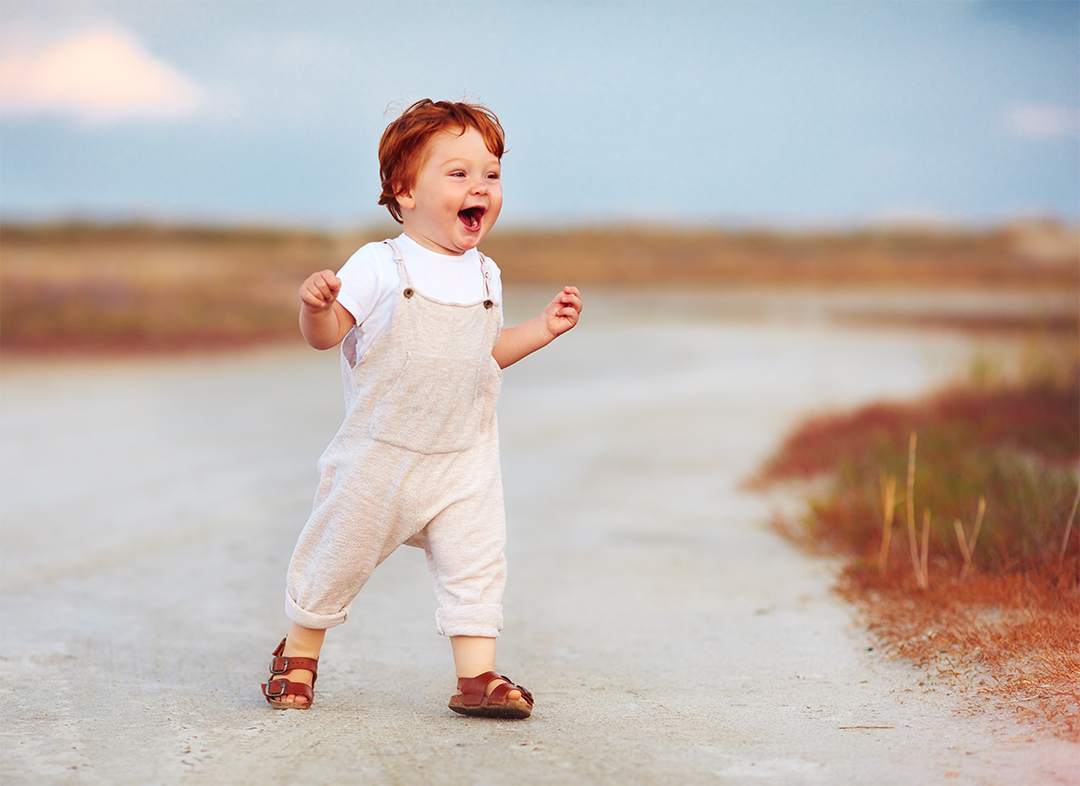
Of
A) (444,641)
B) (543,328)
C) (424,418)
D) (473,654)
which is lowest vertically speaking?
(444,641)

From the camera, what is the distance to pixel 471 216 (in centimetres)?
336

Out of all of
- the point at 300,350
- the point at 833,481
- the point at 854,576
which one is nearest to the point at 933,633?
the point at 854,576

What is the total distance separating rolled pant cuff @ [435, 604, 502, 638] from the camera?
10.7 feet

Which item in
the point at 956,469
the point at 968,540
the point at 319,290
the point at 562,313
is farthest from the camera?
the point at 956,469

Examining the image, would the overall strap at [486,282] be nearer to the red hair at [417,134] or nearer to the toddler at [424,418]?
the toddler at [424,418]

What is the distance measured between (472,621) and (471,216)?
1.13 meters

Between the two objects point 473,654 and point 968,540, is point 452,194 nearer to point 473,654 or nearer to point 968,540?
point 473,654

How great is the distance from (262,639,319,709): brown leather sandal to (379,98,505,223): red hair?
135 centimetres

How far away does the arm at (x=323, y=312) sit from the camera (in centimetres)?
301

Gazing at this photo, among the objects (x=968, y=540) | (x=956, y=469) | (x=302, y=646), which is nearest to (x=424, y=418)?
(x=302, y=646)

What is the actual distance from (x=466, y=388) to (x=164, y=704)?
48.9 inches

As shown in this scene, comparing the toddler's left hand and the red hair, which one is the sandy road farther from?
the red hair

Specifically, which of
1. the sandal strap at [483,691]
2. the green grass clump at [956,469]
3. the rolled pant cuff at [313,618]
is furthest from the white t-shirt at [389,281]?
the green grass clump at [956,469]

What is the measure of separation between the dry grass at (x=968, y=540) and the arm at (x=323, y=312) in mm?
2064
